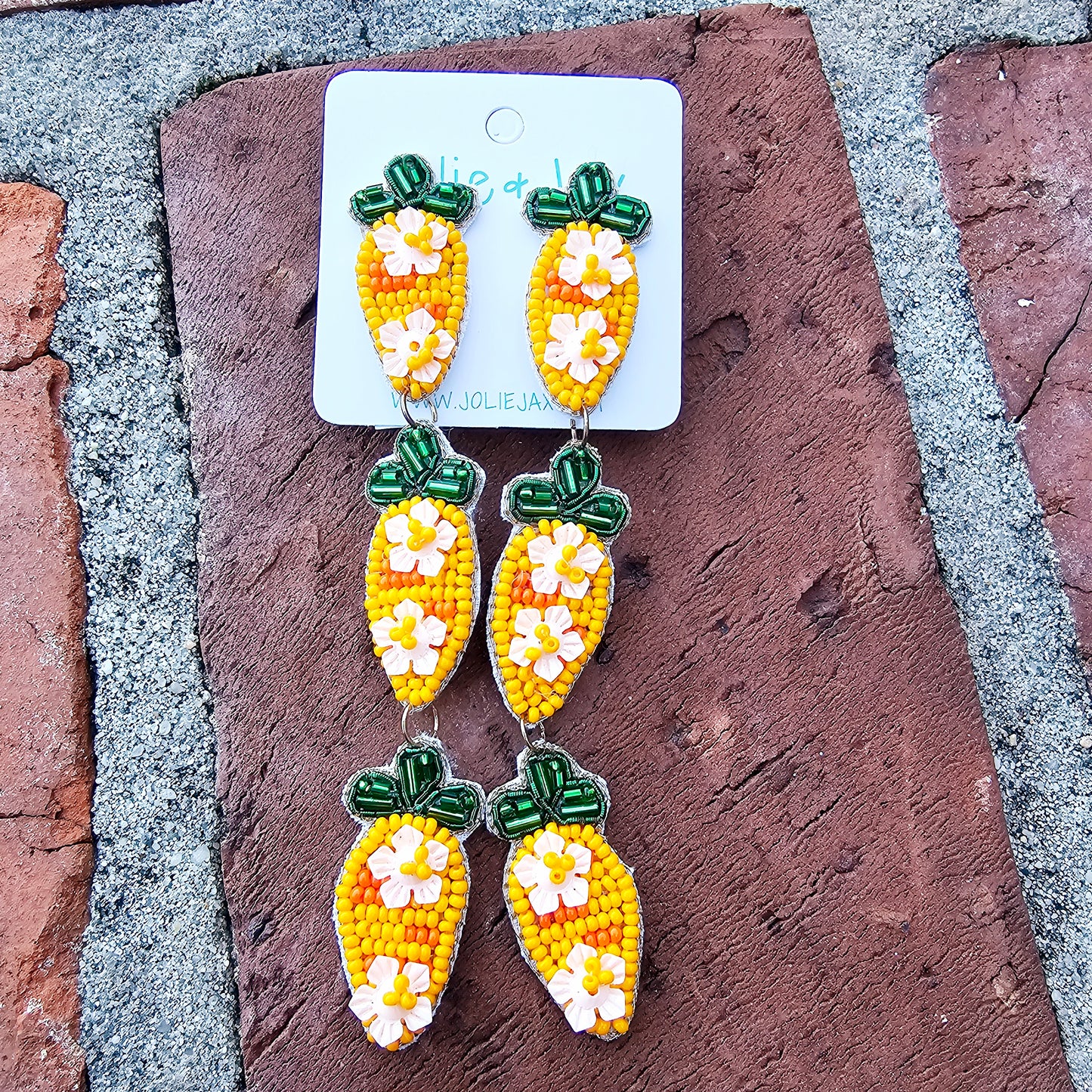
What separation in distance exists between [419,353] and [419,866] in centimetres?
43

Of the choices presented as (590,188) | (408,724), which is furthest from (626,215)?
(408,724)

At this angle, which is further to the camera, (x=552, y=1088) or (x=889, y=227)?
(x=889, y=227)

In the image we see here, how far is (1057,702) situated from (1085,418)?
26 cm

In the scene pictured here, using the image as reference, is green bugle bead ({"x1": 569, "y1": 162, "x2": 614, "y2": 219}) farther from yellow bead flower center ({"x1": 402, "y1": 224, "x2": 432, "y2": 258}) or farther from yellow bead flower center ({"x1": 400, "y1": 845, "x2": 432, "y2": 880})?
yellow bead flower center ({"x1": 400, "y1": 845, "x2": 432, "y2": 880})

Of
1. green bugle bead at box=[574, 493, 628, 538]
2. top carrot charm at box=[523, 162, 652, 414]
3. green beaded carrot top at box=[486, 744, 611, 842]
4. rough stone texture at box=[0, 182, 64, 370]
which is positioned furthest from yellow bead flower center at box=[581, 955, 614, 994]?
rough stone texture at box=[0, 182, 64, 370]

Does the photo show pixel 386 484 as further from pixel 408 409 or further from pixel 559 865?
pixel 559 865

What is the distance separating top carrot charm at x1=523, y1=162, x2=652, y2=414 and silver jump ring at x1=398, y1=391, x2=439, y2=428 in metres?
0.10

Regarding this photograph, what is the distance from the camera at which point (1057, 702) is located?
898 mm

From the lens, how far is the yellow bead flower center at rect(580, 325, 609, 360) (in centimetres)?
87

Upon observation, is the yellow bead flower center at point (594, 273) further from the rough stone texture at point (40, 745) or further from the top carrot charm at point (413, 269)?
the rough stone texture at point (40, 745)

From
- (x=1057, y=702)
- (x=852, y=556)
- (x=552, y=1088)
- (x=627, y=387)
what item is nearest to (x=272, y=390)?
(x=627, y=387)

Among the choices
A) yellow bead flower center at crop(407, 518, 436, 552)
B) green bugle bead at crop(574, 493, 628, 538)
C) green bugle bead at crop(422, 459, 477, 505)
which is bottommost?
yellow bead flower center at crop(407, 518, 436, 552)

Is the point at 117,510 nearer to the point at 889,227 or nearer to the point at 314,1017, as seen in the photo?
the point at 314,1017

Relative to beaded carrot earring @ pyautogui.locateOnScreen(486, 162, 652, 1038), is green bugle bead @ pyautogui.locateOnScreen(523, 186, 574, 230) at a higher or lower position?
higher
